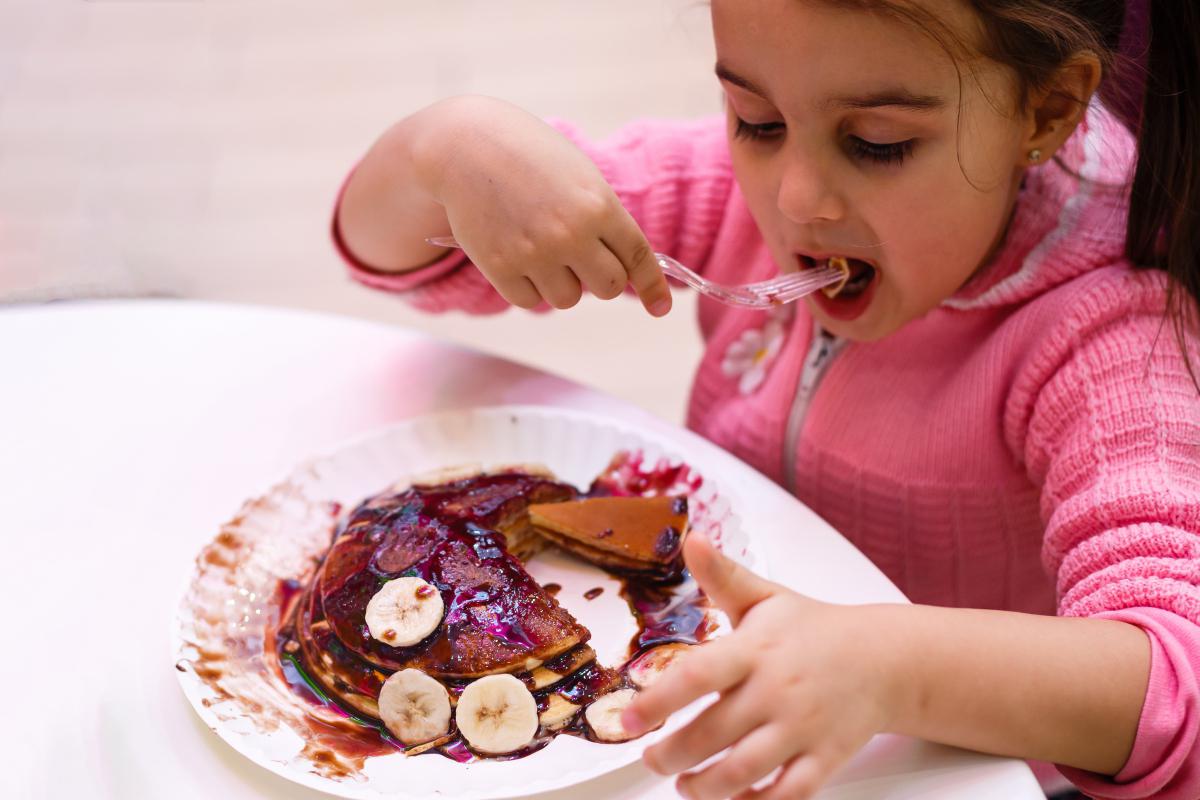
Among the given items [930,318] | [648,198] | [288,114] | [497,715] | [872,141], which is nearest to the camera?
[497,715]

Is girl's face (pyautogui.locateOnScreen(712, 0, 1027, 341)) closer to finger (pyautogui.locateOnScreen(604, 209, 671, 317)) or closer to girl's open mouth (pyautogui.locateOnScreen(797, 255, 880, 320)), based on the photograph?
girl's open mouth (pyautogui.locateOnScreen(797, 255, 880, 320))

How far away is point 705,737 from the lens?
624mm

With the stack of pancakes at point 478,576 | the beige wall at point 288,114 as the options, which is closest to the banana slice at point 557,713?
the stack of pancakes at point 478,576

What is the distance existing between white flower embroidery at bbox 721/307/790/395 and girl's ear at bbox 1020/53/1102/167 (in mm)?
336

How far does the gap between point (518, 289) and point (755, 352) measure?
1.32 ft

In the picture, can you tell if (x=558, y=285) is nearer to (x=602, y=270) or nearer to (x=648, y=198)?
(x=602, y=270)

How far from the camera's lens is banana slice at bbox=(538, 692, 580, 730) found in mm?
745

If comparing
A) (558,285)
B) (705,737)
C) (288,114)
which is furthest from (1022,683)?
(288,114)

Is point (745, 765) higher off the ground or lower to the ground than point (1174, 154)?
lower

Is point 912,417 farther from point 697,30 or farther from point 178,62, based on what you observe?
point 178,62

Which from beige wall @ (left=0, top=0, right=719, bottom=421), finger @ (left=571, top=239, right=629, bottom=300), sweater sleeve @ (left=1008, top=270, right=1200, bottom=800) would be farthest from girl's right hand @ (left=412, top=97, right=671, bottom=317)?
beige wall @ (left=0, top=0, right=719, bottom=421)

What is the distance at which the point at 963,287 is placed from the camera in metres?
1.03

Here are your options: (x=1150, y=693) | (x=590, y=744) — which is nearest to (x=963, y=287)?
(x=1150, y=693)

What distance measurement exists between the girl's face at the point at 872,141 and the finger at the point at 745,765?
422 mm
